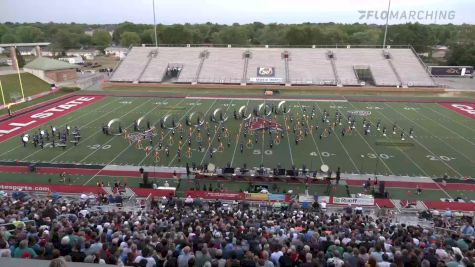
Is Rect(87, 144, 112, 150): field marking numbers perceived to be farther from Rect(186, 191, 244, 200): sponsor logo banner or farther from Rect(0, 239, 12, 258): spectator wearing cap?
Rect(0, 239, 12, 258): spectator wearing cap

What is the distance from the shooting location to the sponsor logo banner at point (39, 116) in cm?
2741

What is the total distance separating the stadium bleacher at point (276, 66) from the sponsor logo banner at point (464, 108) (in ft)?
38.0

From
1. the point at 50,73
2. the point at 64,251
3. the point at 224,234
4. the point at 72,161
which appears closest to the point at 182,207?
the point at 224,234

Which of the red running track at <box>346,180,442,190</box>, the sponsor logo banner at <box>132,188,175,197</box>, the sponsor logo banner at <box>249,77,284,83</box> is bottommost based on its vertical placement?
the red running track at <box>346,180,442,190</box>

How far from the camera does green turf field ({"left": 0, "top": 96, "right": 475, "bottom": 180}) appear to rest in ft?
70.2

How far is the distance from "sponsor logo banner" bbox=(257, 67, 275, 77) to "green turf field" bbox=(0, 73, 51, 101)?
88.5ft

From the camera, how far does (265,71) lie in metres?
52.9

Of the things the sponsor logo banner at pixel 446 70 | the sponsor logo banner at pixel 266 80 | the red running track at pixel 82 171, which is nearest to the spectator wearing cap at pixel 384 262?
the red running track at pixel 82 171

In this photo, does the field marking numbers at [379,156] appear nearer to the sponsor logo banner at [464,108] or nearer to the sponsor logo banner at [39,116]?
the sponsor logo banner at [464,108]

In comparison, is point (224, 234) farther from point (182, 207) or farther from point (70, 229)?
point (182, 207)

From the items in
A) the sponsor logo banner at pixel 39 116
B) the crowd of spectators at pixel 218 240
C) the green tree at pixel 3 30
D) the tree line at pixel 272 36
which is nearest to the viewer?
the crowd of spectators at pixel 218 240

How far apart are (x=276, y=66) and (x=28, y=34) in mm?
77742

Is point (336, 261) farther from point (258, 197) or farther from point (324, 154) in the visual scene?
point (324, 154)

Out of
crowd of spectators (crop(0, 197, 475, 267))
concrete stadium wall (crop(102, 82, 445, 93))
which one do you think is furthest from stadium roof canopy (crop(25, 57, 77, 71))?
crowd of spectators (crop(0, 197, 475, 267))
